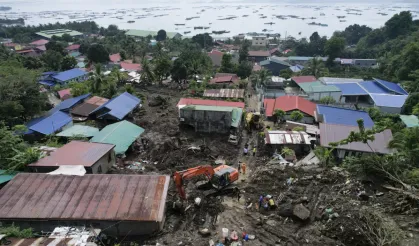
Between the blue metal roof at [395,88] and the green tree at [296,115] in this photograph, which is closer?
the green tree at [296,115]

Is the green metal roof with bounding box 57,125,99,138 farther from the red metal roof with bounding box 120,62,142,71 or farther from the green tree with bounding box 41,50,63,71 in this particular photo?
the green tree with bounding box 41,50,63,71

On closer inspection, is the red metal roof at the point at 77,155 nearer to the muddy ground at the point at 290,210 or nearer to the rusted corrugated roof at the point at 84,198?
the muddy ground at the point at 290,210

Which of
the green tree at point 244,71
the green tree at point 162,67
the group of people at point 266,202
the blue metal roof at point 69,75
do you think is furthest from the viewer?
the green tree at point 244,71

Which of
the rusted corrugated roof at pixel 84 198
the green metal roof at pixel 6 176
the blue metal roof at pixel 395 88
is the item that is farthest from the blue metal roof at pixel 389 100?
the green metal roof at pixel 6 176

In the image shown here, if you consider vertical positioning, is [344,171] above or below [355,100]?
above

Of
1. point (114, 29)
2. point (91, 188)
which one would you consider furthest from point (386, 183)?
point (114, 29)

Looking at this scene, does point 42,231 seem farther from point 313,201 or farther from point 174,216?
point 313,201
